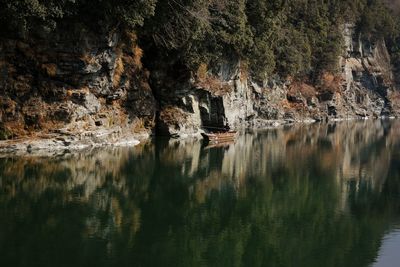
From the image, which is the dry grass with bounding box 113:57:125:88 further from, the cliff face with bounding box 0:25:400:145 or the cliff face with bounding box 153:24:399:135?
the cliff face with bounding box 153:24:399:135

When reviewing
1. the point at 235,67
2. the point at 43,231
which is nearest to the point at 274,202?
the point at 43,231

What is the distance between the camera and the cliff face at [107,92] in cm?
3544

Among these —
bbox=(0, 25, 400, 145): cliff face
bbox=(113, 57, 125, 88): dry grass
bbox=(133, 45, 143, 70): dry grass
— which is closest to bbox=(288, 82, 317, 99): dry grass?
bbox=(0, 25, 400, 145): cliff face

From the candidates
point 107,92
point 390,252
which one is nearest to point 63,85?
point 107,92

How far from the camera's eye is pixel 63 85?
1464 inches

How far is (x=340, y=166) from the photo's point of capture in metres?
38.2

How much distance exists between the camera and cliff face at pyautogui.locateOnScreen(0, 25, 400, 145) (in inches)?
1395

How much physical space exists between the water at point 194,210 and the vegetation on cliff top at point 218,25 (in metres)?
9.09

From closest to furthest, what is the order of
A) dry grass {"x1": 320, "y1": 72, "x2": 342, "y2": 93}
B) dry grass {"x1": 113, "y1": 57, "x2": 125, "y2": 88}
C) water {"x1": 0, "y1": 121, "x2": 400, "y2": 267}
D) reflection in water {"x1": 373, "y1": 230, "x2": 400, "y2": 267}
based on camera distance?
water {"x1": 0, "y1": 121, "x2": 400, "y2": 267} → reflection in water {"x1": 373, "y1": 230, "x2": 400, "y2": 267} → dry grass {"x1": 113, "y1": 57, "x2": 125, "y2": 88} → dry grass {"x1": 320, "y1": 72, "x2": 342, "y2": 93}

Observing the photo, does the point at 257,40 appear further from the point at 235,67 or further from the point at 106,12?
the point at 106,12

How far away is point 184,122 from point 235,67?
10.7m

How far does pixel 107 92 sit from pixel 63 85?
4544mm

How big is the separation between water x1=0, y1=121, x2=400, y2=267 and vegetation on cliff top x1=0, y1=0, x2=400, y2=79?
909cm

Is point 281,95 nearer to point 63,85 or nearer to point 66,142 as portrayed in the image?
point 63,85
